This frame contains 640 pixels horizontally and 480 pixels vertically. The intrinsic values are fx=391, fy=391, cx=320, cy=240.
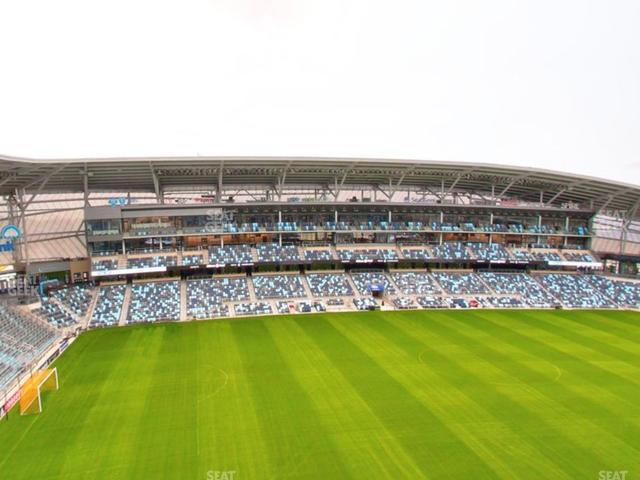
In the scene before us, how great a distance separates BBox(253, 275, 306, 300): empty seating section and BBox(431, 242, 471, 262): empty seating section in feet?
64.1

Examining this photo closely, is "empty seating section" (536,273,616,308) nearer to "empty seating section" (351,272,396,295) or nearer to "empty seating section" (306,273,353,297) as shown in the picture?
"empty seating section" (351,272,396,295)

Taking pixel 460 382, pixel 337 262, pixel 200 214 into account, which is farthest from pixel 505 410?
pixel 200 214

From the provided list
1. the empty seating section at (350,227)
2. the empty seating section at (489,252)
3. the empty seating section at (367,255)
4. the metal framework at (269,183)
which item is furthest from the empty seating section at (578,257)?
the empty seating section at (367,255)

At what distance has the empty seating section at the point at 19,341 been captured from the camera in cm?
2645

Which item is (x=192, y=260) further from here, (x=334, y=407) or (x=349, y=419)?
(x=349, y=419)

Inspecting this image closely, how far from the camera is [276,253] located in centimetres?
5034

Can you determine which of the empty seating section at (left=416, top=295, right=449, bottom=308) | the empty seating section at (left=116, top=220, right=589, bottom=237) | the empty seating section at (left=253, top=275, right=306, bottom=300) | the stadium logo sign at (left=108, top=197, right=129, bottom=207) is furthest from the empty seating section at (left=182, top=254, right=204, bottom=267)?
the empty seating section at (left=416, top=295, right=449, bottom=308)

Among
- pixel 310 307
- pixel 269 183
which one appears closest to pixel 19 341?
pixel 310 307

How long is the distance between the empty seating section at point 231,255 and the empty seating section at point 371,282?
14034 millimetres

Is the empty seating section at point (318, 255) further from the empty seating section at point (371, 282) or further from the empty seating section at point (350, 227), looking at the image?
the empty seating section at point (371, 282)

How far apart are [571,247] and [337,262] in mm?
36172

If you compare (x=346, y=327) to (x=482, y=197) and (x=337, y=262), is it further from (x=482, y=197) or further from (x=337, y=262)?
(x=482, y=197)

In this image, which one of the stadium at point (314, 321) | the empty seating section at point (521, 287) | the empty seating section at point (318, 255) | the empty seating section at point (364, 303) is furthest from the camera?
the empty seating section at point (318, 255)

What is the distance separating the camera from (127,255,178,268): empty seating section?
45509 millimetres
